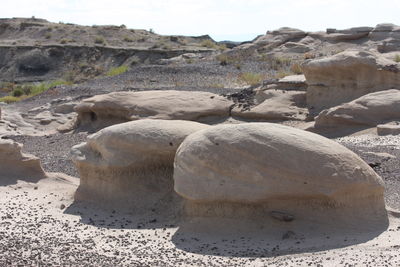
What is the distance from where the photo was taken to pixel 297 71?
22.8m

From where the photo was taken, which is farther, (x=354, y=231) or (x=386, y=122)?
(x=386, y=122)

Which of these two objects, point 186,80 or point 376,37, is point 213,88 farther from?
point 376,37

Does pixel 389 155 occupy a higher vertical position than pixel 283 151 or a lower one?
lower

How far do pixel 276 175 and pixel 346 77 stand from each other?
9486 millimetres

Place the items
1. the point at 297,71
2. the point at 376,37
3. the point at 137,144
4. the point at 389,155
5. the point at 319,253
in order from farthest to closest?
the point at 376,37 → the point at 297,71 → the point at 389,155 → the point at 137,144 → the point at 319,253

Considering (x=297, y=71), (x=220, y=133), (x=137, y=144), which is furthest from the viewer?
(x=297, y=71)

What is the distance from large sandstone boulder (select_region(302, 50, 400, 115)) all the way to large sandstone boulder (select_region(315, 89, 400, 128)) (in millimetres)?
961

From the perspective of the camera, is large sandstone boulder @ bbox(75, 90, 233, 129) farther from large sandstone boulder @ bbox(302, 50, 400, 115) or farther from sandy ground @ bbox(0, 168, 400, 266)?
sandy ground @ bbox(0, 168, 400, 266)

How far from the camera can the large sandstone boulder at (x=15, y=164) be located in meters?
10.1

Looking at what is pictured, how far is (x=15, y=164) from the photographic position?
33.4 feet

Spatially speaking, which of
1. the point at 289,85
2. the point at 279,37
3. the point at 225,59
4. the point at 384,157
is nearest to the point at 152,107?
the point at 289,85

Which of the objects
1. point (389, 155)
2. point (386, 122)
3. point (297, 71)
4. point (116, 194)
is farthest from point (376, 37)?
point (116, 194)

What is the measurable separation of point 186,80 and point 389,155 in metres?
13.0

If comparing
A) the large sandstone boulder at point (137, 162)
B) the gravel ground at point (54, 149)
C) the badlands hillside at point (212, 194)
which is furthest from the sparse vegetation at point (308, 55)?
the large sandstone boulder at point (137, 162)
